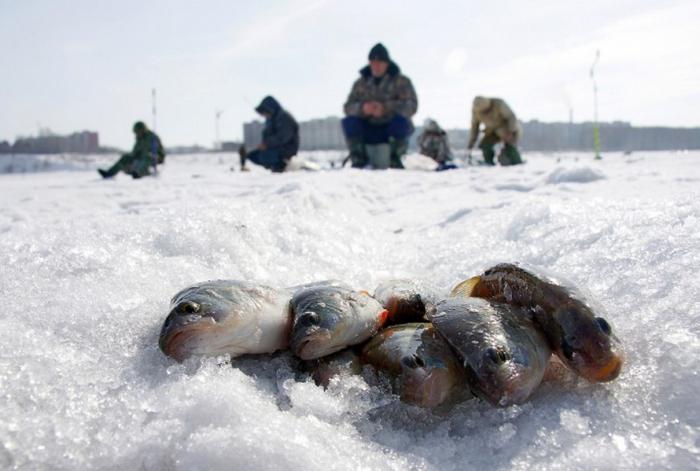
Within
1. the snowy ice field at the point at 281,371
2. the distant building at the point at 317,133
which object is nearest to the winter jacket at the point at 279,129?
the snowy ice field at the point at 281,371

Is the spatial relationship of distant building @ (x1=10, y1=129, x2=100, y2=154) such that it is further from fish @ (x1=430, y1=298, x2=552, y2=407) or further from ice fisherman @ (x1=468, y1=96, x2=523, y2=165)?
fish @ (x1=430, y1=298, x2=552, y2=407)

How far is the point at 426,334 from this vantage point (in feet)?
6.33

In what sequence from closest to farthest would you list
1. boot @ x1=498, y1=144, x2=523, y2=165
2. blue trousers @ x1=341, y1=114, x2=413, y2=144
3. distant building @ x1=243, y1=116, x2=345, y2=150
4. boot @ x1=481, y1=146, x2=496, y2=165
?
blue trousers @ x1=341, y1=114, x2=413, y2=144 < boot @ x1=498, y1=144, x2=523, y2=165 < boot @ x1=481, y1=146, x2=496, y2=165 < distant building @ x1=243, y1=116, x2=345, y2=150

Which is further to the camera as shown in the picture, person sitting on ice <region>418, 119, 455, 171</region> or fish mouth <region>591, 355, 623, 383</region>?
person sitting on ice <region>418, 119, 455, 171</region>

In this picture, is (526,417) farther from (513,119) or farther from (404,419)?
(513,119)

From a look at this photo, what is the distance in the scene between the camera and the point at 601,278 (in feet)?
8.38

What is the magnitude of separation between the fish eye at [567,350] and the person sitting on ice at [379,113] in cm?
976

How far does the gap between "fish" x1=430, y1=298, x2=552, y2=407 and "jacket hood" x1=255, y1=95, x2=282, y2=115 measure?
10.8 metres

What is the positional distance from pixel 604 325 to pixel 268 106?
1120 centimetres

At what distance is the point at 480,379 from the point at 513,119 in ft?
38.6

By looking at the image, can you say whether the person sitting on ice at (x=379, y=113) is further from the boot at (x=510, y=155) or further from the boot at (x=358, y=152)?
the boot at (x=510, y=155)

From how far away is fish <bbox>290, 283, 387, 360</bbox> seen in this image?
6.01 ft

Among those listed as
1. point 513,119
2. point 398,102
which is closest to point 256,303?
point 398,102

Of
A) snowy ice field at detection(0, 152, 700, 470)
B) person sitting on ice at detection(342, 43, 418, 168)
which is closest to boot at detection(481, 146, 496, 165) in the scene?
person sitting on ice at detection(342, 43, 418, 168)
